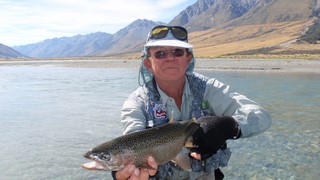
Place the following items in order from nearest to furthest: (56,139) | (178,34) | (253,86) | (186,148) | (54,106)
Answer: (186,148)
(178,34)
(56,139)
(54,106)
(253,86)

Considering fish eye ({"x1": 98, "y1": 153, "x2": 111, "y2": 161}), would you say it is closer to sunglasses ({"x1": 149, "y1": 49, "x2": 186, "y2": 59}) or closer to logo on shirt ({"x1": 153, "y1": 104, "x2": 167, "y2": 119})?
logo on shirt ({"x1": 153, "y1": 104, "x2": 167, "y2": 119})

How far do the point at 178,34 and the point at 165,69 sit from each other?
427 mm

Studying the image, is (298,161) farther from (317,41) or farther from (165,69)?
(317,41)

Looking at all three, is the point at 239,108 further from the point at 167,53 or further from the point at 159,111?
the point at 167,53

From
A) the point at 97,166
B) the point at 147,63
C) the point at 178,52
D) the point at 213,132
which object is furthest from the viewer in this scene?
the point at 147,63

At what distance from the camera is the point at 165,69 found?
3.77 meters

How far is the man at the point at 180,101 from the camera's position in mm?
3514

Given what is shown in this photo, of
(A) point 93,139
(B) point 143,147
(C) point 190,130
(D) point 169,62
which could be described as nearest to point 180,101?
(D) point 169,62

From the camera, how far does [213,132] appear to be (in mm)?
3295

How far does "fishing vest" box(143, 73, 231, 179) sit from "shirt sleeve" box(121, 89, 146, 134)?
89mm

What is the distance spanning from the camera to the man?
3.51m

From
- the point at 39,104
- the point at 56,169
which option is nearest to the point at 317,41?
the point at 39,104

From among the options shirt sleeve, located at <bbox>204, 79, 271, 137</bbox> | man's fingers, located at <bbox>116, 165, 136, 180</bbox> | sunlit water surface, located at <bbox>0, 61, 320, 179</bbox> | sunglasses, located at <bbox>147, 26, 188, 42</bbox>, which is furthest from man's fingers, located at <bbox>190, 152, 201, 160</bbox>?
sunlit water surface, located at <bbox>0, 61, 320, 179</bbox>

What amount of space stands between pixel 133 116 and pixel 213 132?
81cm
